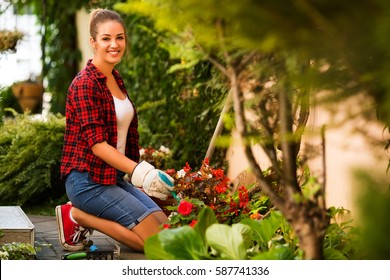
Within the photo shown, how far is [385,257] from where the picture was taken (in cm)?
154

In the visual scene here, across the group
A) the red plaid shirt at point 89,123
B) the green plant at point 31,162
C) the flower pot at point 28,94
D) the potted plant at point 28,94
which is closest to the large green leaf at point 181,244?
the red plaid shirt at point 89,123

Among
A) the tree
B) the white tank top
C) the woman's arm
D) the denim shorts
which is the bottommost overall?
the denim shorts

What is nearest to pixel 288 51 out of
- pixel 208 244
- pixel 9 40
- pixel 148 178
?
pixel 208 244

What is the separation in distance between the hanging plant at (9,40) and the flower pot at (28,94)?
326 centimetres

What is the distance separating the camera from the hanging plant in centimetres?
704

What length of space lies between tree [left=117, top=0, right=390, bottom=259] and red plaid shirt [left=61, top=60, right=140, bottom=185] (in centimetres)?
140

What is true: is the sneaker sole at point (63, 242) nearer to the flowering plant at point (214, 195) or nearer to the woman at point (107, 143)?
the woman at point (107, 143)

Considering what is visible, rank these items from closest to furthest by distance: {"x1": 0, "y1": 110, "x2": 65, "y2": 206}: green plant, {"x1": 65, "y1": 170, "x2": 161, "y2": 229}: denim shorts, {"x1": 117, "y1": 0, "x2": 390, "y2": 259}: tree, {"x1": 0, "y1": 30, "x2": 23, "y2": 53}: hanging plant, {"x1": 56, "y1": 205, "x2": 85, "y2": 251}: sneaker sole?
{"x1": 117, "y1": 0, "x2": 390, "y2": 259}: tree
{"x1": 65, "y1": 170, "x2": 161, "y2": 229}: denim shorts
{"x1": 56, "y1": 205, "x2": 85, "y2": 251}: sneaker sole
{"x1": 0, "y1": 110, "x2": 65, "y2": 206}: green plant
{"x1": 0, "y1": 30, "x2": 23, "y2": 53}: hanging plant

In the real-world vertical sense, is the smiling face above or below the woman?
above

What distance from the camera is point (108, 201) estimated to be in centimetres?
353

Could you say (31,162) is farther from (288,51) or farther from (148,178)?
(288,51)

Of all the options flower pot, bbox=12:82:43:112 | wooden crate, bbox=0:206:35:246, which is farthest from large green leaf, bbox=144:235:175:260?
flower pot, bbox=12:82:43:112

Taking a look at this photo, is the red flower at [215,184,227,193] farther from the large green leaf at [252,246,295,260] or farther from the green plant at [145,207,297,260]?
the large green leaf at [252,246,295,260]

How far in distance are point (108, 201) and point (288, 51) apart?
2.04 metres
